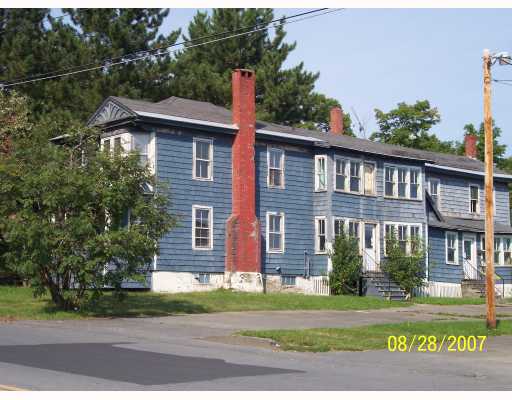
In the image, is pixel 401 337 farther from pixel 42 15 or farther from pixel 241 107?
pixel 42 15

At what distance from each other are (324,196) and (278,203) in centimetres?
236

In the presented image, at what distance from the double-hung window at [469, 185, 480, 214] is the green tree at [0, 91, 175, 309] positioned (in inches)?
1044

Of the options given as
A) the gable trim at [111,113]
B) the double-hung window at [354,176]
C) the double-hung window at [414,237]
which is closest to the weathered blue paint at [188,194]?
the gable trim at [111,113]

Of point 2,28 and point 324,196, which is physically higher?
point 2,28

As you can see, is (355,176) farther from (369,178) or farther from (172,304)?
(172,304)

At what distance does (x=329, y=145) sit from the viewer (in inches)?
1553

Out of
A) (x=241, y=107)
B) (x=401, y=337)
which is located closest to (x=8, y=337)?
(x=401, y=337)

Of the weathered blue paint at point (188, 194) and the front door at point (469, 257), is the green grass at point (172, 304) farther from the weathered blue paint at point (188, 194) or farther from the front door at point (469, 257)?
the front door at point (469, 257)

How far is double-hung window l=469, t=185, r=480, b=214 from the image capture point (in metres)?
48.1

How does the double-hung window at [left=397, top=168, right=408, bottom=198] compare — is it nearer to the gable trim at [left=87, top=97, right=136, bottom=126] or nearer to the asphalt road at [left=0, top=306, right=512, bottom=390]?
the gable trim at [left=87, top=97, right=136, bottom=126]
